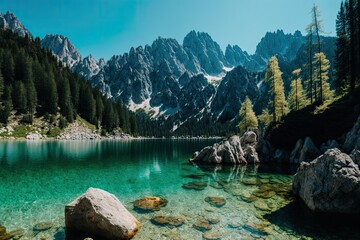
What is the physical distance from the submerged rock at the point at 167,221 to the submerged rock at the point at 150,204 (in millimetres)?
2199

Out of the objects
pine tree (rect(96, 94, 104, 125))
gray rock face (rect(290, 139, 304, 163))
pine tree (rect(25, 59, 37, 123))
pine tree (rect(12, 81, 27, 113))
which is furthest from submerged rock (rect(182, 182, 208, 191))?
pine tree (rect(96, 94, 104, 125))

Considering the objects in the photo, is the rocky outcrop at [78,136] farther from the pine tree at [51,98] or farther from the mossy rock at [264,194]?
the mossy rock at [264,194]

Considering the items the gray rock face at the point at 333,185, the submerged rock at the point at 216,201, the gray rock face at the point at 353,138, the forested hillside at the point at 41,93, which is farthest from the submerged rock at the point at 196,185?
the forested hillside at the point at 41,93

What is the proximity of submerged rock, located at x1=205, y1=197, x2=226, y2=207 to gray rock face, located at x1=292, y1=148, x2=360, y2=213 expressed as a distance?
24.9 ft

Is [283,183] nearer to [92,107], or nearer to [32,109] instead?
[32,109]

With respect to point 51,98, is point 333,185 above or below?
below

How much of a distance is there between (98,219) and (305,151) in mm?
41304

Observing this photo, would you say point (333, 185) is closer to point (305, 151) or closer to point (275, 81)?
point (305, 151)

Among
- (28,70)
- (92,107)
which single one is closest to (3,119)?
(28,70)

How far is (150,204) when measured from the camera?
21.1 m

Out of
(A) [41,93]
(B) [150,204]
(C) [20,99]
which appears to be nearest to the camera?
(B) [150,204]

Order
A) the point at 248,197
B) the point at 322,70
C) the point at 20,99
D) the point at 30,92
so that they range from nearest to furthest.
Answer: the point at 248,197 → the point at 322,70 → the point at 20,99 → the point at 30,92

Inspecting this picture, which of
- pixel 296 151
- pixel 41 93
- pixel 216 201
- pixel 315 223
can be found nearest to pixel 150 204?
pixel 216 201

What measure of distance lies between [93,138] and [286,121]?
102 meters
